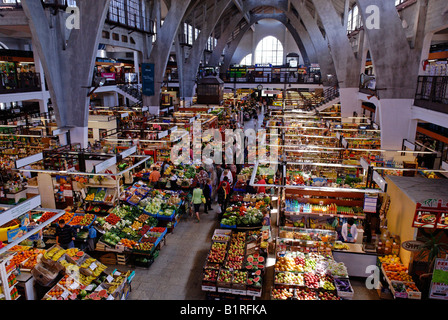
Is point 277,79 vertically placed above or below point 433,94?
above

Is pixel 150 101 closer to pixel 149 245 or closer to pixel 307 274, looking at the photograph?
pixel 149 245

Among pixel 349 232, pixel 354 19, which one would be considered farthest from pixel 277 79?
pixel 349 232

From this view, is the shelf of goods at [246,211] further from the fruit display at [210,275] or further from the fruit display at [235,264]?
the fruit display at [210,275]

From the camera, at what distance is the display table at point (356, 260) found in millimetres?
6863

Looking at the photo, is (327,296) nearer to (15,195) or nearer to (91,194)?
(91,194)

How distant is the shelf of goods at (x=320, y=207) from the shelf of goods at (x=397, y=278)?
1.54 metres

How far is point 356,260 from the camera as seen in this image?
689 cm

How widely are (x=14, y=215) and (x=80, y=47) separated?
7.68m

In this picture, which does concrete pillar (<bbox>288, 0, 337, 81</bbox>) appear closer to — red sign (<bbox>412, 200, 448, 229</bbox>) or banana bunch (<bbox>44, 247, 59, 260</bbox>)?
red sign (<bbox>412, 200, 448, 229</bbox>)

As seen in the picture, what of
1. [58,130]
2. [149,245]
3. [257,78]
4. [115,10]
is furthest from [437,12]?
[257,78]

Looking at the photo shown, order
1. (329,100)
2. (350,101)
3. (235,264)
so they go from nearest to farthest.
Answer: (235,264), (350,101), (329,100)

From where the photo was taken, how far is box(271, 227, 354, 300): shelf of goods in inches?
231

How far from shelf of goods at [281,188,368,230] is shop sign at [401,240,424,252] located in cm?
191

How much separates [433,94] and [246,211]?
629 centimetres
